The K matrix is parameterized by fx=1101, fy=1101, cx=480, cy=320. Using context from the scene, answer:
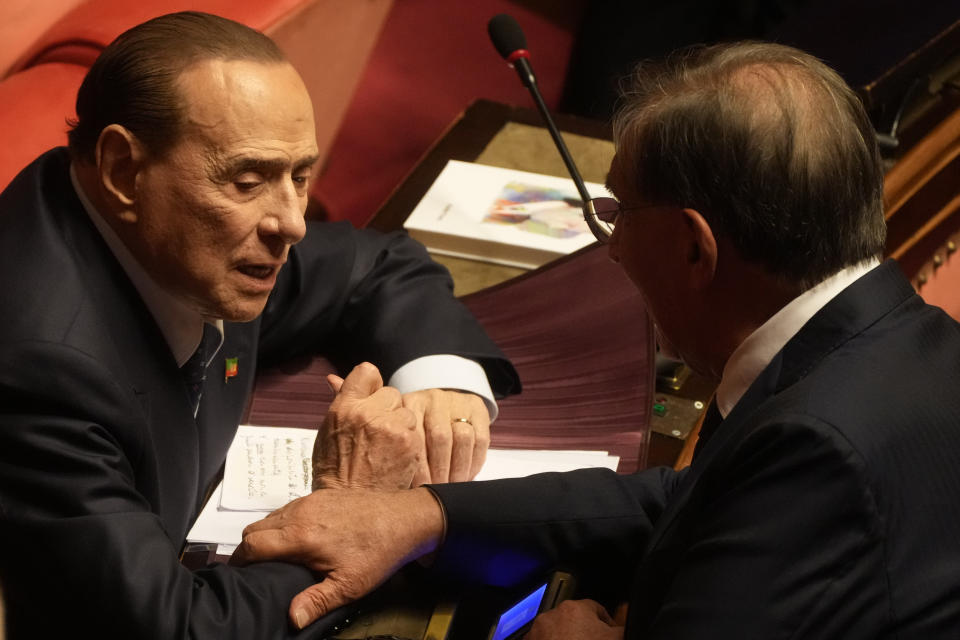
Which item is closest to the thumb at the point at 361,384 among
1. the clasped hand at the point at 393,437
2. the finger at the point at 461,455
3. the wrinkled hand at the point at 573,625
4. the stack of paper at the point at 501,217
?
the clasped hand at the point at 393,437

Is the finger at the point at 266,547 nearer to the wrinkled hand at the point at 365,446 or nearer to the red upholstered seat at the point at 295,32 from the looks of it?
the wrinkled hand at the point at 365,446

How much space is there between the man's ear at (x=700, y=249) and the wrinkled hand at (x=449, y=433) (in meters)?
0.47

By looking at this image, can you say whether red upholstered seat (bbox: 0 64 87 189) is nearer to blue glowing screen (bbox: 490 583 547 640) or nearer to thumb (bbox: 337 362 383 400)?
thumb (bbox: 337 362 383 400)

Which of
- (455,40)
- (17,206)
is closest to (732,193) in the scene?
(17,206)

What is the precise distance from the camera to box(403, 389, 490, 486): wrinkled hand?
1.40 meters

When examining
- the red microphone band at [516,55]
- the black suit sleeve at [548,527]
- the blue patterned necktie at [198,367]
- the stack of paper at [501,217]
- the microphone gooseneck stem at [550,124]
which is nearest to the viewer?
the black suit sleeve at [548,527]

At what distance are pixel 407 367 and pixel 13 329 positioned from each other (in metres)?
0.63

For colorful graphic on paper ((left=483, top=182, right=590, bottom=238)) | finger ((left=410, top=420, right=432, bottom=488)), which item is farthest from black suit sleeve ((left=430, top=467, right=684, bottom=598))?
colorful graphic on paper ((left=483, top=182, right=590, bottom=238))

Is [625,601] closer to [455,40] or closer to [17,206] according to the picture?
[17,206]

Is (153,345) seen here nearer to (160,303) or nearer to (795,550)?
(160,303)

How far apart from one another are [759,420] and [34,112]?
3.91 feet

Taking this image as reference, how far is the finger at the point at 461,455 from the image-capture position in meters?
1.42

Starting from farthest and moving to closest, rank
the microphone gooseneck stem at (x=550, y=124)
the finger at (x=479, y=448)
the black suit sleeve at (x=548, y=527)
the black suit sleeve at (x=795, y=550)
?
the microphone gooseneck stem at (x=550, y=124) < the finger at (x=479, y=448) < the black suit sleeve at (x=548, y=527) < the black suit sleeve at (x=795, y=550)

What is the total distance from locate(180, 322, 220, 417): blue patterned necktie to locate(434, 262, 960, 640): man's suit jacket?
59 cm
